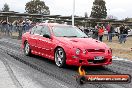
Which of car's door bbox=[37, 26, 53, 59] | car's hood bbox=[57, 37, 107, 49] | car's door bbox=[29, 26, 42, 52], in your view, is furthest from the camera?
car's door bbox=[29, 26, 42, 52]

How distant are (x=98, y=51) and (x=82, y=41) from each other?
701mm

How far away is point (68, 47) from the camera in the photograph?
10648 mm

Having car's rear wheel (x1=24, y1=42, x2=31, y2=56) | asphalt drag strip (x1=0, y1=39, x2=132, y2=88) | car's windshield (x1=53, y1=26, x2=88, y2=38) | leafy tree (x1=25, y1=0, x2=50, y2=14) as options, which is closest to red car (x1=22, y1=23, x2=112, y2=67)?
car's windshield (x1=53, y1=26, x2=88, y2=38)

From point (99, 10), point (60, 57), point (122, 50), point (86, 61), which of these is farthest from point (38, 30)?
point (99, 10)

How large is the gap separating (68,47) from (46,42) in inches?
65.7

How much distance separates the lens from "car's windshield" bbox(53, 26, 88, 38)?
1196cm

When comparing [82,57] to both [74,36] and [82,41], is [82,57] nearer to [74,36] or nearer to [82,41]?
[82,41]

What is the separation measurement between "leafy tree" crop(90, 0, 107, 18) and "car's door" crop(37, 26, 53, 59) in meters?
81.7

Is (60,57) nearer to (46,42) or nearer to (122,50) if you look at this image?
(46,42)

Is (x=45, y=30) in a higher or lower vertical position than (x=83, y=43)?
higher

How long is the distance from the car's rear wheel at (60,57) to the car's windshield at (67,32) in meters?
0.89

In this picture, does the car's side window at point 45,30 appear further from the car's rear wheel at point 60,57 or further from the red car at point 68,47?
the car's rear wheel at point 60,57

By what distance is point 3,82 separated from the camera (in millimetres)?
8148

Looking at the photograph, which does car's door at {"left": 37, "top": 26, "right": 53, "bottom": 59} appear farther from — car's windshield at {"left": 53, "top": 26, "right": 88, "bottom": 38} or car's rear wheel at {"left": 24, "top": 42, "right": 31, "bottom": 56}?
car's rear wheel at {"left": 24, "top": 42, "right": 31, "bottom": 56}
